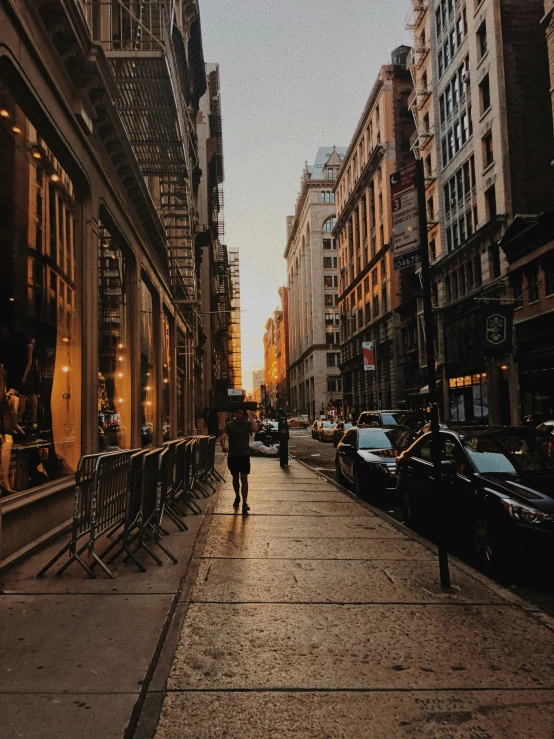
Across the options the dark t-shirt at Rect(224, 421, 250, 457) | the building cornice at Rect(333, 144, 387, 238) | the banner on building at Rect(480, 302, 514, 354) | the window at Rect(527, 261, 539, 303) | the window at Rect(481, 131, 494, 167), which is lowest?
the dark t-shirt at Rect(224, 421, 250, 457)

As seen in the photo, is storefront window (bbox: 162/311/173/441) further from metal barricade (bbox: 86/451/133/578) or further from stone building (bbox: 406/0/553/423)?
stone building (bbox: 406/0/553/423)

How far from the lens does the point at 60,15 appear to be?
871 cm

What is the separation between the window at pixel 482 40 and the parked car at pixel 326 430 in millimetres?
25788

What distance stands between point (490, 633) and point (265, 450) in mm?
23090

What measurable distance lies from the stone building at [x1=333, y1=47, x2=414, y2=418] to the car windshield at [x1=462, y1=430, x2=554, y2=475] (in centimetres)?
4419

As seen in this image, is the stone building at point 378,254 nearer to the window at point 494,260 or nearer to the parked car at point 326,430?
the parked car at point 326,430

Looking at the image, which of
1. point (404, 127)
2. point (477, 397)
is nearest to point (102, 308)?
point (477, 397)

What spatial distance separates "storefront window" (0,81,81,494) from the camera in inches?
295

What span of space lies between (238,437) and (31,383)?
3.80 metres

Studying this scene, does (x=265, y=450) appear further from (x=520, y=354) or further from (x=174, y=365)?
(x=520, y=354)

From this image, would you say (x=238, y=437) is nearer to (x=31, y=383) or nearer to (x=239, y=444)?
(x=239, y=444)

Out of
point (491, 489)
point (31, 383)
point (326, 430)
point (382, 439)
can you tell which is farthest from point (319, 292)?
point (491, 489)

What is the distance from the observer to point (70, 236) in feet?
33.7

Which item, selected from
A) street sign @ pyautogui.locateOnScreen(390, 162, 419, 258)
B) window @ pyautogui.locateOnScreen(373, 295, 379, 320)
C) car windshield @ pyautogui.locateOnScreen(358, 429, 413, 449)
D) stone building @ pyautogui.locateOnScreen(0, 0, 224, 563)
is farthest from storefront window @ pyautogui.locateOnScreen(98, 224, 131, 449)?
window @ pyautogui.locateOnScreen(373, 295, 379, 320)
